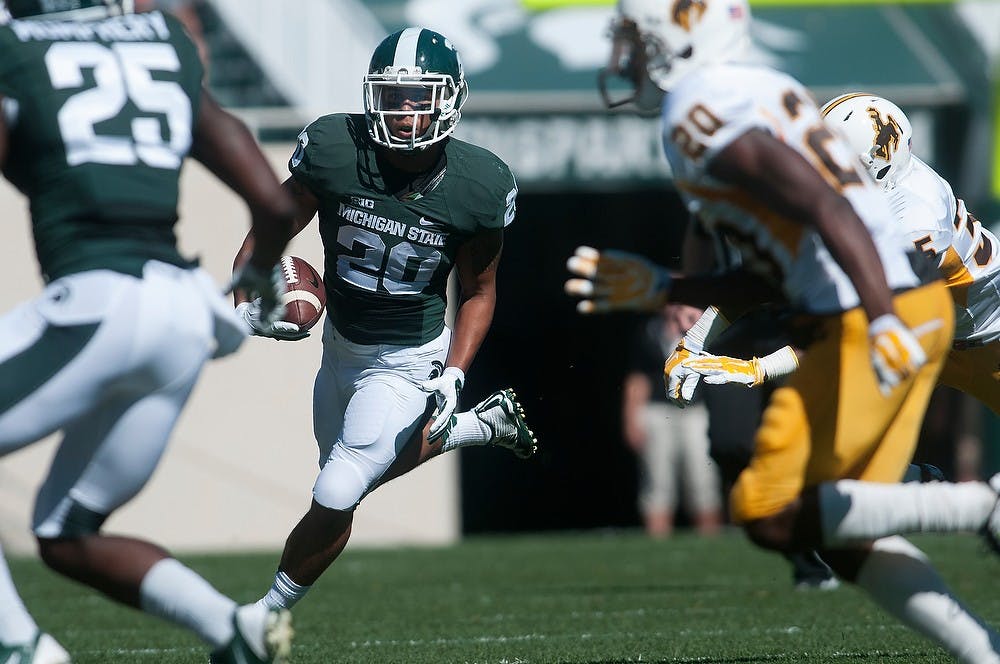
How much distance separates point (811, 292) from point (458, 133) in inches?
290

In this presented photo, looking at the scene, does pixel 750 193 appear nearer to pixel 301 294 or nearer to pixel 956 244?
pixel 956 244

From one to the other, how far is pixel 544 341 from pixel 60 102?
1019cm

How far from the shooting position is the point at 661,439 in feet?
36.0

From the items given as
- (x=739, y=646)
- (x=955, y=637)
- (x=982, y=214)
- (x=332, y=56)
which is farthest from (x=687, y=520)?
(x=955, y=637)

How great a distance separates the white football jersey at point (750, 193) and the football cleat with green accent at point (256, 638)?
133 centimetres

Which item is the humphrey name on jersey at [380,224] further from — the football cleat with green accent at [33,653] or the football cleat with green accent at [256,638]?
the football cleat with green accent at [33,653]

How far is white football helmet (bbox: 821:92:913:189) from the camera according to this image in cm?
489

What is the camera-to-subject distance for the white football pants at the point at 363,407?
462cm

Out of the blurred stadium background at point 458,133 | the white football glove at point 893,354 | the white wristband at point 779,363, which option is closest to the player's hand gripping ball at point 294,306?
the white wristband at point 779,363

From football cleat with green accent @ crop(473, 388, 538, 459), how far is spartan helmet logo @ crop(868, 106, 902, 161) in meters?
1.40

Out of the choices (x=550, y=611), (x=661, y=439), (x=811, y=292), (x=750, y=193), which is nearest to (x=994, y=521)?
(x=811, y=292)

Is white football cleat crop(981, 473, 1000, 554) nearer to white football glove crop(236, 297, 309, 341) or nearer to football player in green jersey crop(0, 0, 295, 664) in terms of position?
football player in green jersey crop(0, 0, 295, 664)

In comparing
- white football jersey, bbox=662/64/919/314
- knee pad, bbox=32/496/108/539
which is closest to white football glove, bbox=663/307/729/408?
white football jersey, bbox=662/64/919/314

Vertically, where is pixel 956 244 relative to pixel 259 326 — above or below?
above
